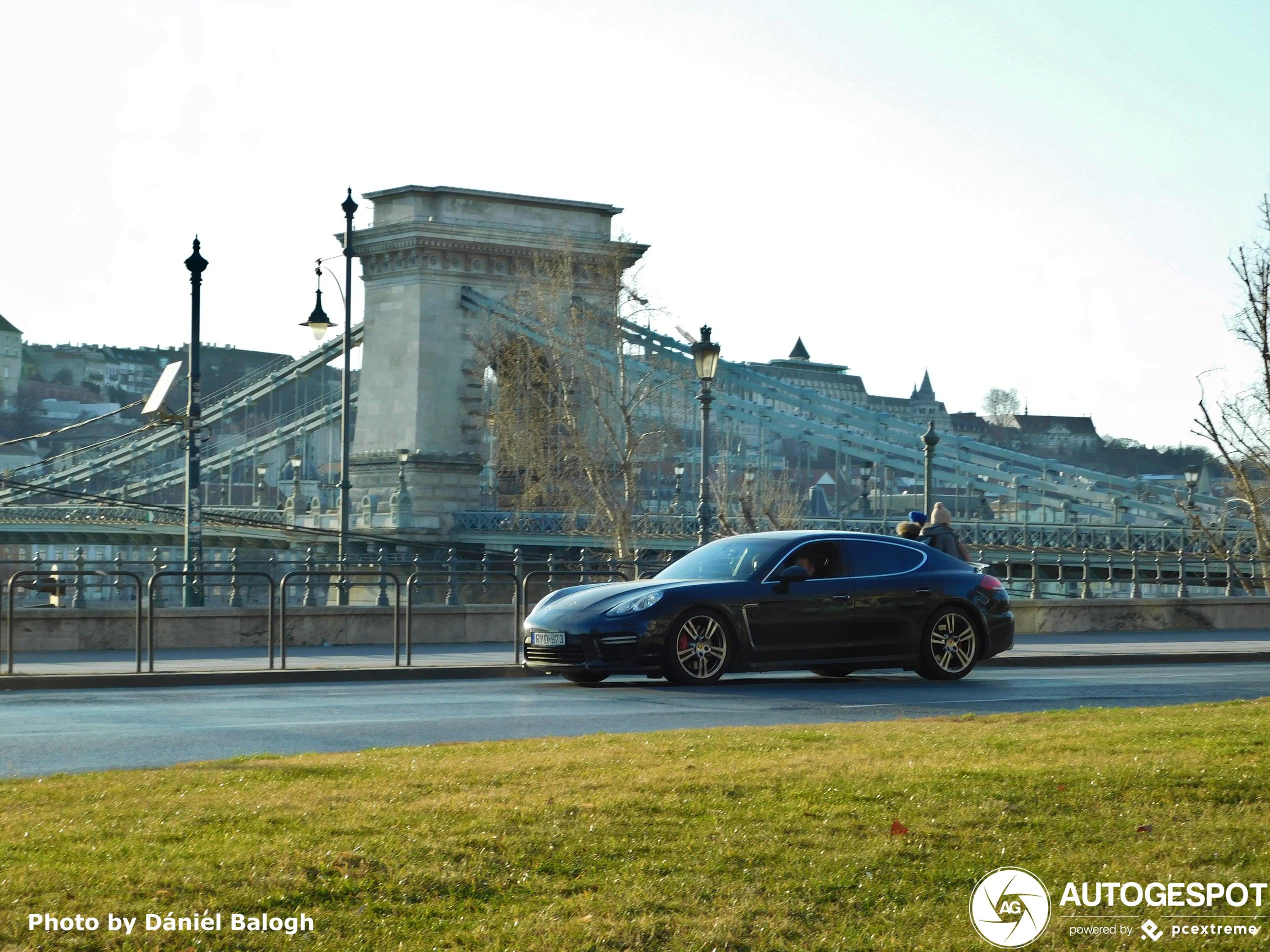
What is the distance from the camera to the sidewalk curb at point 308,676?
15453mm

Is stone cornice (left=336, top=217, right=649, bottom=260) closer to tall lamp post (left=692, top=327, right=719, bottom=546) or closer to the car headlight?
tall lamp post (left=692, top=327, right=719, bottom=546)

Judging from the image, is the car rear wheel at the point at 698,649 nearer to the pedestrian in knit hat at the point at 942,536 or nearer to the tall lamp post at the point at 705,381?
the pedestrian in knit hat at the point at 942,536

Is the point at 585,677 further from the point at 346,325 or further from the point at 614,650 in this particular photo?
the point at 346,325

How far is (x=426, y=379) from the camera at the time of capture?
50500 mm

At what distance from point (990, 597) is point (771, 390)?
122ft

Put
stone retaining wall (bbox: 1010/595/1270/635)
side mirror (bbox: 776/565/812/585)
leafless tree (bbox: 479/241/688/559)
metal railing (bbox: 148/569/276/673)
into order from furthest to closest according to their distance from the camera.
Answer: leafless tree (bbox: 479/241/688/559)
stone retaining wall (bbox: 1010/595/1270/635)
metal railing (bbox: 148/569/276/673)
side mirror (bbox: 776/565/812/585)

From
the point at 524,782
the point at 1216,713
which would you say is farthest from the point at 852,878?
the point at 1216,713

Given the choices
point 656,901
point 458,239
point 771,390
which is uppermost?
point 458,239

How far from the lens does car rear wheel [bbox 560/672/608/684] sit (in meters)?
14.5

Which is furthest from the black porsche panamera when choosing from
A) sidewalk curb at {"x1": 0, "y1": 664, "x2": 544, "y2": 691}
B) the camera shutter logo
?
the camera shutter logo

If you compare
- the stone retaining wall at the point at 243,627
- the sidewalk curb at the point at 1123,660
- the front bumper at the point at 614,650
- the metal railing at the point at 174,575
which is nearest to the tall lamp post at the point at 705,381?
the stone retaining wall at the point at 243,627

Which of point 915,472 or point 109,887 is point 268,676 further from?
point 915,472

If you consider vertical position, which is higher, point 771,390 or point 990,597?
point 771,390

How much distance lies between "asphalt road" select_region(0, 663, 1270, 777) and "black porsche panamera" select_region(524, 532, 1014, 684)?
0.84 feet
